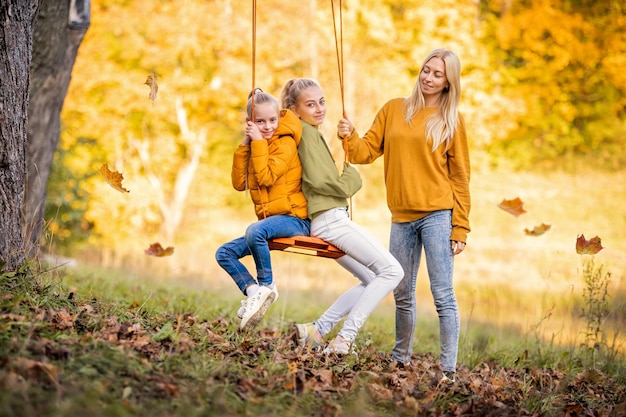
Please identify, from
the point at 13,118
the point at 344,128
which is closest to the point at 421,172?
the point at 344,128

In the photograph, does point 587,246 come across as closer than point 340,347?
No

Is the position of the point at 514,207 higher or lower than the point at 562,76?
lower

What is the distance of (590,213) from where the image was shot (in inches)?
642

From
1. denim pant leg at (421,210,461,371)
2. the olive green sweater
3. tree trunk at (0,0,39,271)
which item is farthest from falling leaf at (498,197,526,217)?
tree trunk at (0,0,39,271)

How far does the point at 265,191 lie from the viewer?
4.16 meters

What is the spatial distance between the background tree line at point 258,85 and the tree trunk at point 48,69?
5.72 m

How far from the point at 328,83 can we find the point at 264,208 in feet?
42.2

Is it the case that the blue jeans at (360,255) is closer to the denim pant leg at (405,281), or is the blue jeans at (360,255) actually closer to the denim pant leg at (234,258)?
the denim pant leg at (405,281)

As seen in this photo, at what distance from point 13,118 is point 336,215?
1796 mm

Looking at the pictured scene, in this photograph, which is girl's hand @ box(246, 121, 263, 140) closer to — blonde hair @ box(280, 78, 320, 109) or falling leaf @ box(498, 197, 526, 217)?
blonde hair @ box(280, 78, 320, 109)

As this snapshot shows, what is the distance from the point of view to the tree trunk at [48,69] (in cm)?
592

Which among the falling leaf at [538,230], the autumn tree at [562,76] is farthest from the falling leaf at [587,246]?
the autumn tree at [562,76]

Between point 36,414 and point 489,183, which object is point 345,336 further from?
point 489,183

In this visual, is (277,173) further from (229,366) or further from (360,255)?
(229,366)
